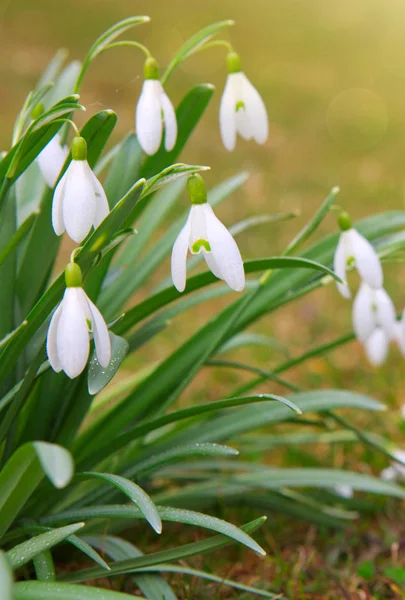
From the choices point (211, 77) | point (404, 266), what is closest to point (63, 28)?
point (211, 77)

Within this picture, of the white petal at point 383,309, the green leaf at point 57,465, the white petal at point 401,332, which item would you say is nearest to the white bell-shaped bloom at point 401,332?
the white petal at point 401,332

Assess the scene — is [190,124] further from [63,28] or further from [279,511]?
[63,28]

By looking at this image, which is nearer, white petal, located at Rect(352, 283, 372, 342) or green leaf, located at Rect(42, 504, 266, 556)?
green leaf, located at Rect(42, 504, 266, 556)

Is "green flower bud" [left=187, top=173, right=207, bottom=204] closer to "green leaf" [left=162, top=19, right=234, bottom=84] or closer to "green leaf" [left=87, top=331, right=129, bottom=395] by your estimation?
"green leaf" [left=87, top=331, right=129, bottom=395]

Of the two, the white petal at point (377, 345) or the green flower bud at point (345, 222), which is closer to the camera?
the green flower bud at point (345, 222)

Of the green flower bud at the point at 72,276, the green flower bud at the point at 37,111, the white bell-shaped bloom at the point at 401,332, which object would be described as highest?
the green flower bud at the point at 37,111

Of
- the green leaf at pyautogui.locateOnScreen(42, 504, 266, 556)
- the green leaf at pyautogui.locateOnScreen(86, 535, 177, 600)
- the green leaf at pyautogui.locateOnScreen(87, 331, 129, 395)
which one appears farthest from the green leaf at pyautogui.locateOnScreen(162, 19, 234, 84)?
the green leaf at pyautogui.locateOnScreen(86, 535, 177, 600)

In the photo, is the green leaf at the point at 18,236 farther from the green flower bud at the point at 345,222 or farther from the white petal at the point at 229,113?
the green flower bud at the point at 345,222
